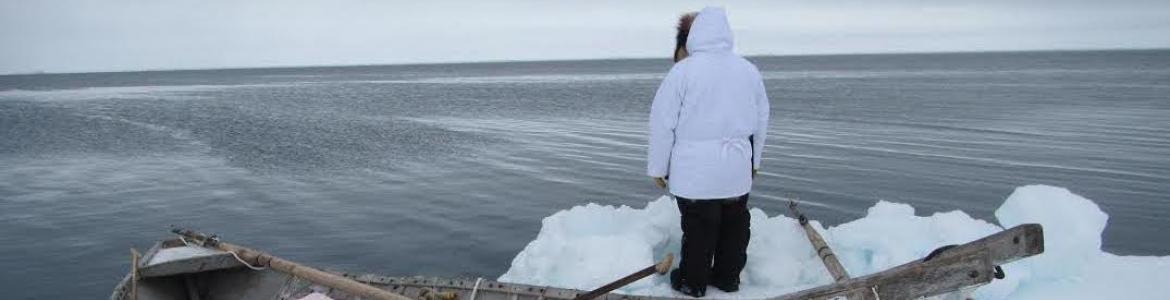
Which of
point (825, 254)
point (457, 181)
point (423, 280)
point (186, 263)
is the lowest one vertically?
point (457, 181)

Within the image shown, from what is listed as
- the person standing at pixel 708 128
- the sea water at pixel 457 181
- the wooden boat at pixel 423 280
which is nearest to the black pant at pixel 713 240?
the person standing at pixel 708 128

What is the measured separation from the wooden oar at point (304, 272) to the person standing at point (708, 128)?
2172 mm

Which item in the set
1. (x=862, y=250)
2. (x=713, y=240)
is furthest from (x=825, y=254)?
(x=713, y=240)

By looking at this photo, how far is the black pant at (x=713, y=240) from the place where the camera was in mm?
5492

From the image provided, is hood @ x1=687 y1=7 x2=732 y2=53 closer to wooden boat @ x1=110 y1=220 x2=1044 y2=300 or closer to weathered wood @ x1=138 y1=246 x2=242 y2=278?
wooden boat @ x1=110 y1=220 x2=1044 y2=300

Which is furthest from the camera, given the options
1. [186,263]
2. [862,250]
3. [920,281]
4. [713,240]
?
[862,250]

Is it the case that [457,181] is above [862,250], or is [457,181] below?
below

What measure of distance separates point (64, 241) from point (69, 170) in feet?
34.7

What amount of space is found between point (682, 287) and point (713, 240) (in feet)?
1.85

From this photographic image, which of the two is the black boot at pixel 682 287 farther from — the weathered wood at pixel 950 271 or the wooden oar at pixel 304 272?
the wooden oar at pixel 304 272

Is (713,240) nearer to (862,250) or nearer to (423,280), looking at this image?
(862,250)

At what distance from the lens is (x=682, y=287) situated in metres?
5.96

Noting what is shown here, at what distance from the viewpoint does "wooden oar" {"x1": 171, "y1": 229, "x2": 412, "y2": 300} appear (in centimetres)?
548

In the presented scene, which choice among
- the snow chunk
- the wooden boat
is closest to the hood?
the wooden boat
